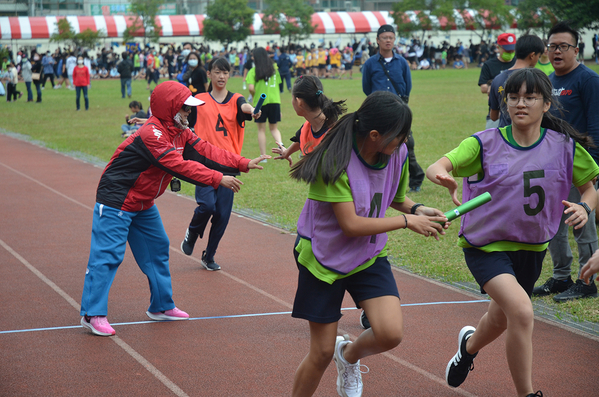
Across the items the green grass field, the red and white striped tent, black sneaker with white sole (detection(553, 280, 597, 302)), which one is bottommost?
the green grass field

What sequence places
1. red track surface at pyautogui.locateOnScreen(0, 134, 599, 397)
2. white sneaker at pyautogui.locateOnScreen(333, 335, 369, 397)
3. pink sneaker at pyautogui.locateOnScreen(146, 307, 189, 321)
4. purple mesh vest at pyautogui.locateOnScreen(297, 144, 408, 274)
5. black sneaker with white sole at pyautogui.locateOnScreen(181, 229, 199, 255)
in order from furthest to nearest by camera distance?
1. black sneaker with white sole at pyautogui.locateOnScreen(181, 229, 199, 255)
2. pink sneaker at pyautogui.locateOnScreen(146, 307, 189, 321)
3. red track surface at pyautogui.locateOnScreen(0, 134, 599, 397)
4. white sneaker at pyautogui.locateOnScreen(333, 335, 369, 397)
5. purple mesh vest at pyautogui.locateOnScreen(297, 144, 408, 274)

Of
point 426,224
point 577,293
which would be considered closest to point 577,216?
point 426,224

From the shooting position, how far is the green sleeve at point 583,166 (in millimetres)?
3533

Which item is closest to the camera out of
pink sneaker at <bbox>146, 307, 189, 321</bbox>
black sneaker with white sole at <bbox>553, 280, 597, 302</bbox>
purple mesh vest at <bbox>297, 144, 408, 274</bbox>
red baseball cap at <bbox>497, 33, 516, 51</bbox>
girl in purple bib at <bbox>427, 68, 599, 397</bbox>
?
purple mesh vest at <bbox>297, 144, 408, 274</bbox>

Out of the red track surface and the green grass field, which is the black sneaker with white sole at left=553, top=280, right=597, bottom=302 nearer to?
the green grass field

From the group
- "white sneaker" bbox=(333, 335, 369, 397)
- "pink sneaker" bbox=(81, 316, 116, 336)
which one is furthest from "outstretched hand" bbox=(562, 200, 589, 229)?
"pink sneaker" bbox=(81, 316, 116, 336)

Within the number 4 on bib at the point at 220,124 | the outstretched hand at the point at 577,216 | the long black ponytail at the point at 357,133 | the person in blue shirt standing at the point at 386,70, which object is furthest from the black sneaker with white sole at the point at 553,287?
the person in blue shirt standing at the point at 386,70

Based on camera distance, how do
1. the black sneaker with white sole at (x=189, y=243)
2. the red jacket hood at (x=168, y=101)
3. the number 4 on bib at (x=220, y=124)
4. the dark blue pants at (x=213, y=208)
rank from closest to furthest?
the red jacket hood at (x=168, y=101), the dark blue pants at (x=213, y=208), the number 4 on bib at (x=220, y=124), the black sneaker with white sole at (x=189, y=243)

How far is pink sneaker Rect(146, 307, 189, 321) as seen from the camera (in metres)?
5.05

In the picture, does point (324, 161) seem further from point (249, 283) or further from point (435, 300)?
point (249, 283)

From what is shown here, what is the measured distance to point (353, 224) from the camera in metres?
3.00

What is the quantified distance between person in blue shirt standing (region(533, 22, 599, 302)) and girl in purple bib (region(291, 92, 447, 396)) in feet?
8.27

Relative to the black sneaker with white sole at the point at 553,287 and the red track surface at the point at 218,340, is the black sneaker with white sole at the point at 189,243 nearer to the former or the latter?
the red track surface at the point at 218,340

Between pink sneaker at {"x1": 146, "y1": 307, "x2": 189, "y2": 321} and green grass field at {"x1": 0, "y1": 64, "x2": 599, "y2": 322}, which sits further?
green grass field at {"x1": 0, "y1": 64, "x2": 599, "y2": 322}
